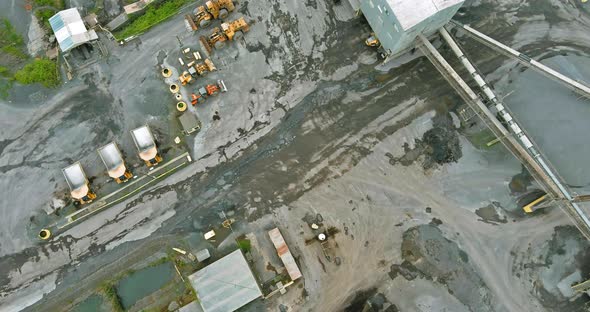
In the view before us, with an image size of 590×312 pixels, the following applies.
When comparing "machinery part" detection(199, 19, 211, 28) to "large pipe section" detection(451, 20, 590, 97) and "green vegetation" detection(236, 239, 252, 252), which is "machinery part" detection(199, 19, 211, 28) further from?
"large pipe section" detection(451, 20, 590, 97)

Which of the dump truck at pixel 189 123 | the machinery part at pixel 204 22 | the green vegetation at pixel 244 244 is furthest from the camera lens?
the machinery part at pixel 204 22

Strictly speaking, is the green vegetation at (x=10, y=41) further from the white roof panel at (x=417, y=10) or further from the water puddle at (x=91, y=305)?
the white roof panel at (x=417, y=10)

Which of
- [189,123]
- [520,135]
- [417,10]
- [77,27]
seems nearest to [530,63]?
[520,135]

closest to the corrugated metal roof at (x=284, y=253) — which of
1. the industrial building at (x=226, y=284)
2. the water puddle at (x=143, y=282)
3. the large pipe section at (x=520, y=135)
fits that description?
the industrial building at (x=226, y=284)

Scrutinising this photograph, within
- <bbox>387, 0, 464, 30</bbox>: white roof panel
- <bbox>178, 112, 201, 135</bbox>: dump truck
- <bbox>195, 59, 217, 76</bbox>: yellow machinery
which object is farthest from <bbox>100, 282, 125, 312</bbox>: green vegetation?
<bbox>387, 0, 464, 30</bbox>: white roof panel

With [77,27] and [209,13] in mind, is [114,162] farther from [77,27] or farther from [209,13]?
[209,13]

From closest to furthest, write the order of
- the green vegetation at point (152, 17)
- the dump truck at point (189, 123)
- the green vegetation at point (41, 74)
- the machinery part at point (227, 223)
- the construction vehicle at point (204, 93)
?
1. the machinery part at point (227, 223)
2. the dump truck at point (189, 123)
3. the construction vehicle at point (204, 93)
4. the green vegetation at point (41, 74)
5. the green vegetation at point (152, 17)

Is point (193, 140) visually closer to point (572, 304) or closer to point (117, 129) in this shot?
point (117, 129)
